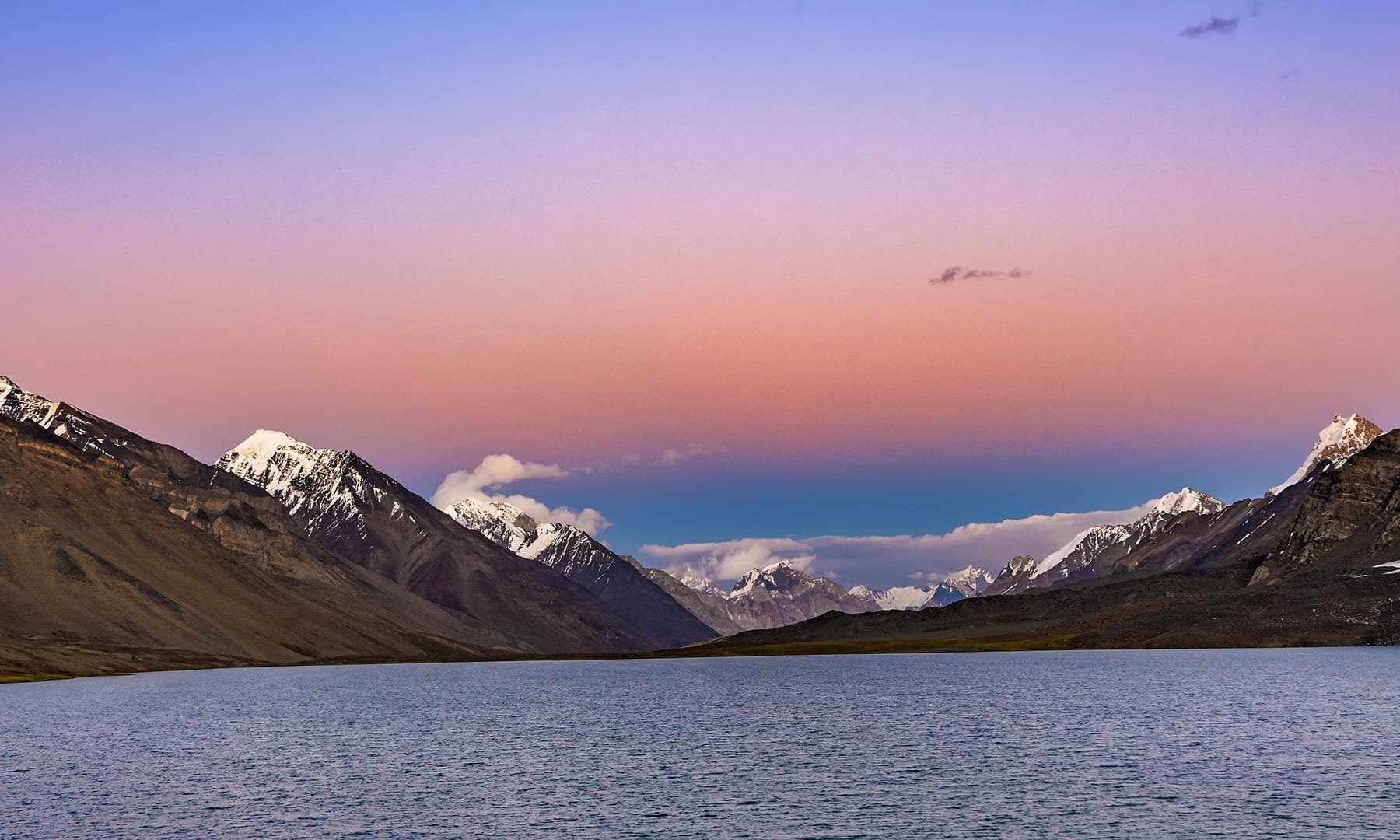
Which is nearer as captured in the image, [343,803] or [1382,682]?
[343,803]

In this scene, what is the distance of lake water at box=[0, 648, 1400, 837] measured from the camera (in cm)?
6431

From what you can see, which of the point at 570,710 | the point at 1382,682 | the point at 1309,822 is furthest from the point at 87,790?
the point at 1382,682

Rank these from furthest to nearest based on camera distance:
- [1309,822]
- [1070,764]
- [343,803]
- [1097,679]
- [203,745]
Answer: [1097,679], [203,745], [1070,764], [343,803], [1309,822]

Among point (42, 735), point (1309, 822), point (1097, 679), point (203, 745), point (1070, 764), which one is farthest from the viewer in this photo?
point (1097, 679)

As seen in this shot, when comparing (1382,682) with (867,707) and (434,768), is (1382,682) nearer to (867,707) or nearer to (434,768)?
(867,707)

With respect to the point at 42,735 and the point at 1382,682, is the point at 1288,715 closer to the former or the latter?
the point at 1382,682

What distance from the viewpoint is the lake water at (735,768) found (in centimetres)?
6431

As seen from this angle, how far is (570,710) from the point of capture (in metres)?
148

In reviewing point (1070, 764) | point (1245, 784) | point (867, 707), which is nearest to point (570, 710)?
point (867, 707)

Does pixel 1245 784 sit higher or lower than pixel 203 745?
higher

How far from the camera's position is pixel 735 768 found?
86500 mm

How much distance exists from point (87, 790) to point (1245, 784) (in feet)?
220

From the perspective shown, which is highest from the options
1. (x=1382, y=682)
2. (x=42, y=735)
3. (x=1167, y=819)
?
(x=1382, y=682)

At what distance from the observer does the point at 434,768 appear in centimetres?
8806
